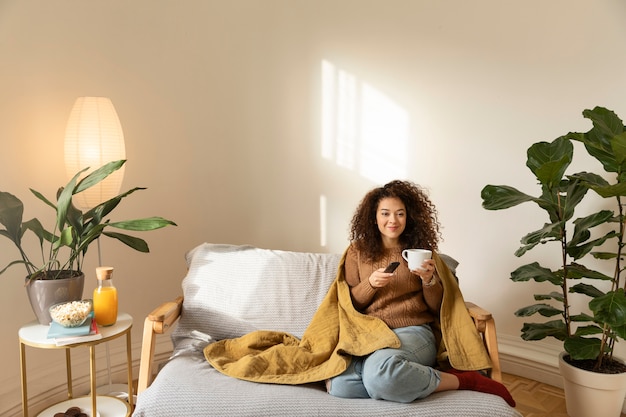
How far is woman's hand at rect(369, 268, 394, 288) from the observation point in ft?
6.41

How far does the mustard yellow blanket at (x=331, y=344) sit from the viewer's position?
186cm

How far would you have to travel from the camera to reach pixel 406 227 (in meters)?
2.17

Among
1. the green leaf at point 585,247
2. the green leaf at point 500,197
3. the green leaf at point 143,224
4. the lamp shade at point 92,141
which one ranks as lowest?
the green leaf at point 585,247

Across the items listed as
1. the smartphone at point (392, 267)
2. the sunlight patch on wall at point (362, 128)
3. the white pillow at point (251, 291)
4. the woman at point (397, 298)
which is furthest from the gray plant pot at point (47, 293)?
the sunlight patch on wall at point (362, 128)

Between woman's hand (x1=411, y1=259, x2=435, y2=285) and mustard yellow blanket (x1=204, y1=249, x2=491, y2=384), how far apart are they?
0.09m

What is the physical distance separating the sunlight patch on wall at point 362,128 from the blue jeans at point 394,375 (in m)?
1.22

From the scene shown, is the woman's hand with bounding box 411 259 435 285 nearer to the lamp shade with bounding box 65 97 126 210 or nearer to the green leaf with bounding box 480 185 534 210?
the green leaf with bounding box 480 185 534 210

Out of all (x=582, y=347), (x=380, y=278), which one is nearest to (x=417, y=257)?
(x=380, y=278)

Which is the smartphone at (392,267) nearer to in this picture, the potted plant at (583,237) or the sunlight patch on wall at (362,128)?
the potted plant at (583,237)

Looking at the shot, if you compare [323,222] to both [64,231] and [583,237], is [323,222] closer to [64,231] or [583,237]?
[583,237]

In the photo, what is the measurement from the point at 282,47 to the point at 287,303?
4.92ft

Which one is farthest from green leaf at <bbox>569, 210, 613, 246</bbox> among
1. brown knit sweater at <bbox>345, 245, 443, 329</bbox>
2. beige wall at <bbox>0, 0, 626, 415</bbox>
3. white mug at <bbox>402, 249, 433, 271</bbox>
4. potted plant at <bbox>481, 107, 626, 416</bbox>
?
white mug at <bbox>402, 249, 433, 271</bbox>

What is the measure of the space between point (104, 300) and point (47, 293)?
0.20 m

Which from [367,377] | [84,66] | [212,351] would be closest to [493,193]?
[367,377]
